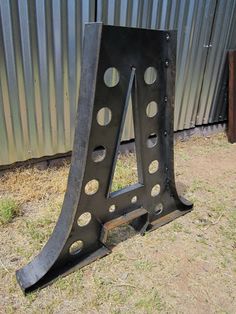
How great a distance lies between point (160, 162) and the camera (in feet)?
7.32

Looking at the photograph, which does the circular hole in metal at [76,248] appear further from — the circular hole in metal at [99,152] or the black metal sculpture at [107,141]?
the circular hole in metal at [99,152]

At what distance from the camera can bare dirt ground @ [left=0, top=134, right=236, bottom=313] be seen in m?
1.73

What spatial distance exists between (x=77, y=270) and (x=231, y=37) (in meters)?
3.59

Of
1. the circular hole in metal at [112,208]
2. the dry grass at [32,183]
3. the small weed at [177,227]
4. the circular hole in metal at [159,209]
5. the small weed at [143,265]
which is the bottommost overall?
the small weed at [143,265]

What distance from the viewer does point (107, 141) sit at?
5.86ft

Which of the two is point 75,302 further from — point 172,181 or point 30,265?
point 172,181

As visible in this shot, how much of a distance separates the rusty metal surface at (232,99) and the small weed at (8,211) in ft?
10.4

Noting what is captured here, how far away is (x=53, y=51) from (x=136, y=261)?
1915mm

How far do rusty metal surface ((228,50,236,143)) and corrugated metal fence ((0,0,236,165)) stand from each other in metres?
0.55

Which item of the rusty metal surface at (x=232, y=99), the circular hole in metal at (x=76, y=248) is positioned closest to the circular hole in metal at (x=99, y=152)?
the circular hole in metal at (x=76, y=248)

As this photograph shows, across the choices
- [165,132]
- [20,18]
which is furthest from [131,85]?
[20,18]

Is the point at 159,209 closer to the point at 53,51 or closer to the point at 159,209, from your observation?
the point at 159,209

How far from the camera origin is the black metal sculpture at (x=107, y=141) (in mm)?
1586

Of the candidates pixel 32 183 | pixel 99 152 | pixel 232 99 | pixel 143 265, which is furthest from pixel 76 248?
pixel 232 99
